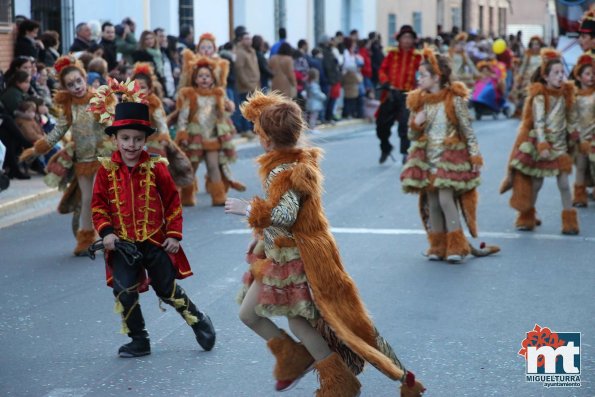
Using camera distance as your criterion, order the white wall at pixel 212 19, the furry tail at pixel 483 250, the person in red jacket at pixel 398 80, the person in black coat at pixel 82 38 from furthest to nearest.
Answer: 1. the white wall at pixel 212 19
2. the person in black coat at pixel 82 38
3. the person in red jacket at pixel 398 80
4. the furry tail at pixel 483 250

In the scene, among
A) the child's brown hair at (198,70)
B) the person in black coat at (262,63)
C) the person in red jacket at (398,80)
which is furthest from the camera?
the person in black coat at (262,63)

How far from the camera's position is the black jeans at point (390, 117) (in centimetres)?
1753

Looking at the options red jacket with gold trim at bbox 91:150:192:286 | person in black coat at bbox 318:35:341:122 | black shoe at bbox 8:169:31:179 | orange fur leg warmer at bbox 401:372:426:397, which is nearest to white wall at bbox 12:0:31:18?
black shoe at bbox 8:169:31:179

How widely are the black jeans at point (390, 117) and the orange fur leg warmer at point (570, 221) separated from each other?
20.7 feet

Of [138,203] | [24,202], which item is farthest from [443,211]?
[24,202]

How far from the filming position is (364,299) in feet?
27.8

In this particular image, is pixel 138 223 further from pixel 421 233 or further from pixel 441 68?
pixel 421 233

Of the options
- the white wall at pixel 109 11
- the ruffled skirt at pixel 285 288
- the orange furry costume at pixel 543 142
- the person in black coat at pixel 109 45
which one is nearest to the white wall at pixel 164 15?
the white wall at pixel 109 11

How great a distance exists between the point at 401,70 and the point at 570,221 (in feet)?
22.1

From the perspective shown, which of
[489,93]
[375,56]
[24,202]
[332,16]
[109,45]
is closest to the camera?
[24,202]

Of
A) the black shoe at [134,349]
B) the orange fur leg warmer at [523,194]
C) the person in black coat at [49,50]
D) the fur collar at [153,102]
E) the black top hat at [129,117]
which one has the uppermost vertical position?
the person in black coat at [49,50]

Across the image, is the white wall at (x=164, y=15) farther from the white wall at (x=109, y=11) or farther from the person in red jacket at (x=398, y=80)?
the person in red jacket at (x=398, y=80)

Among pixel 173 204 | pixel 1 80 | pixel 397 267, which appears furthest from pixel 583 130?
pixel 1 80

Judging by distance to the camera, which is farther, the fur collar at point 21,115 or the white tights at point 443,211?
the fur collar at point 21,115
